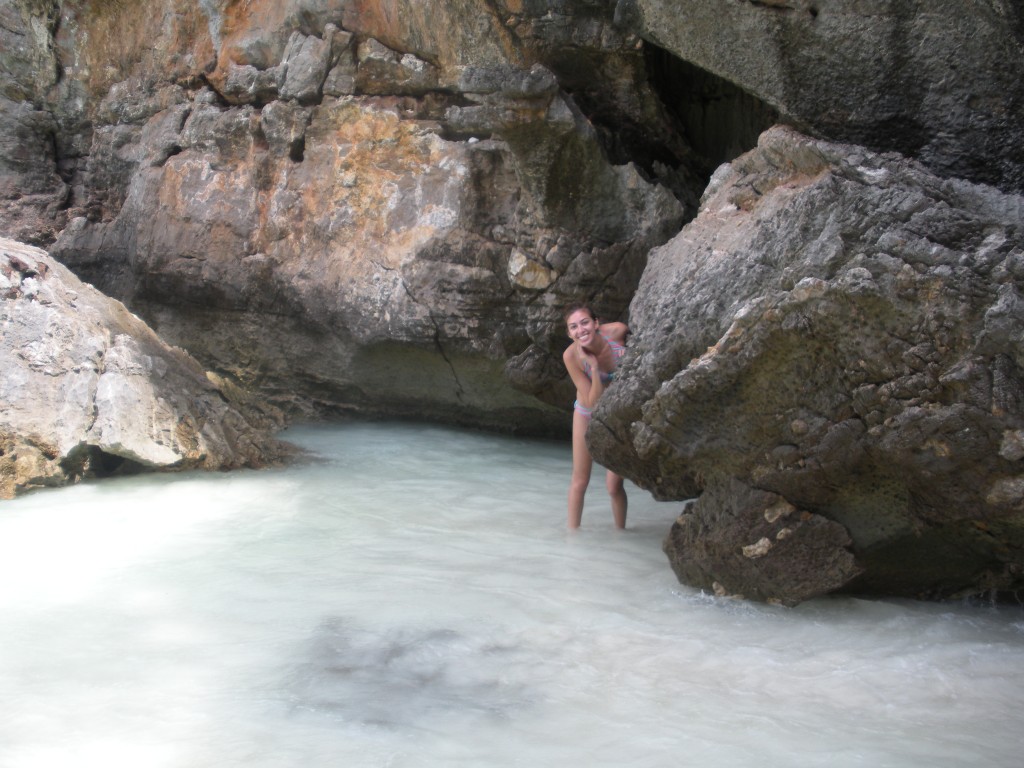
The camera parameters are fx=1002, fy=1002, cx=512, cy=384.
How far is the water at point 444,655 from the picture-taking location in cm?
270

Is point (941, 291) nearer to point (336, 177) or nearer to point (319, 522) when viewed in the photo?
point (319, 522)

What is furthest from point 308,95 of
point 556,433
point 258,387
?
point 556,433

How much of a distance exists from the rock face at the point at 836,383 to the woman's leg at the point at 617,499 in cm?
70

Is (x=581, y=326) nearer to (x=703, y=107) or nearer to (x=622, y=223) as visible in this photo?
(x=622, y=223)

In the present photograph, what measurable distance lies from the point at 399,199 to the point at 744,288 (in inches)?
143

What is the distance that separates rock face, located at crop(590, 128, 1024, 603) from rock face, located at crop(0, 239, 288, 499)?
9.61 ft

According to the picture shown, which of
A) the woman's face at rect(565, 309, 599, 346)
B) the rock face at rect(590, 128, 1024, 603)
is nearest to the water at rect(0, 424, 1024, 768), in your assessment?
the rock face at rect(590, 128, 1024, 603)

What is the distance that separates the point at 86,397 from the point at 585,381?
288 cm

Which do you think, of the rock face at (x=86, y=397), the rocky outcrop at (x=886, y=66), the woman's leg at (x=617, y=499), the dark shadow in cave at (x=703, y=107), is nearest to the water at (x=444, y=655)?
the woman's leg at (x=617, y=499)

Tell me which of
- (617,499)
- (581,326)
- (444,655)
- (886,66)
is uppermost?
(886,66)

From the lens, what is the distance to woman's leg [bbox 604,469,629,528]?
482cm

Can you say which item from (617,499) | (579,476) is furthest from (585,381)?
(617,499)

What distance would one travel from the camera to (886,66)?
3865mm

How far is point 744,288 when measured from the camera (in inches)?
142
